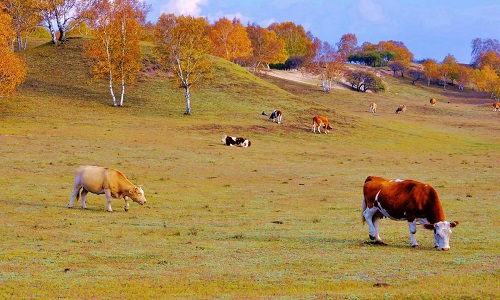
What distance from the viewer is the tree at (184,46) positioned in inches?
2370

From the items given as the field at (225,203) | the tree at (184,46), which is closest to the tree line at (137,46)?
the tree at (184,46)

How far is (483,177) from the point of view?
32375 mm

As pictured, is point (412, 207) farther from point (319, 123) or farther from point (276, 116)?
point (276, 116)

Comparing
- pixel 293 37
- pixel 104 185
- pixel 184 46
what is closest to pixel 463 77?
pixel 293 37

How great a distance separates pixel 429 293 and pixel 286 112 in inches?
2082

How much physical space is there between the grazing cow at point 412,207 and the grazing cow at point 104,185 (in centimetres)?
919

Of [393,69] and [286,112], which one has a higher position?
[393,69]

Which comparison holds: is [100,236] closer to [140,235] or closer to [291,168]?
[140,235]

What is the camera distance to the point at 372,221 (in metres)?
16.1

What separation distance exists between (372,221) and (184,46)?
46765 mm

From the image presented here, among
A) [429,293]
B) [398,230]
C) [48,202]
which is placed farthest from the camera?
[48,202]

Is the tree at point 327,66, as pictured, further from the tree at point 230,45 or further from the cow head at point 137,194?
the cow head at point 137,194

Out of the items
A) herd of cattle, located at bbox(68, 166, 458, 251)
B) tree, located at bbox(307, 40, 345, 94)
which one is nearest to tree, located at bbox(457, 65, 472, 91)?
tree, located at bbox(307, 40, 345, 94)

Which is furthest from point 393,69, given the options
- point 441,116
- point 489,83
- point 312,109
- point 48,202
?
point 48,202
